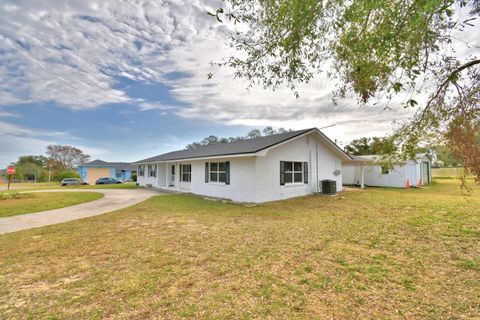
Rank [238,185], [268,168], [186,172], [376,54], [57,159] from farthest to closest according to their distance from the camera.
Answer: [57,159]
[186,172]
[238,185]
[268,168]
[376,54]

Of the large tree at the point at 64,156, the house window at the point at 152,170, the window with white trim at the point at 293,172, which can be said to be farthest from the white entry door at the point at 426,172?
the large tree at the point at 64,156

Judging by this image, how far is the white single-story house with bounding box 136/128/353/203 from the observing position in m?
12.3

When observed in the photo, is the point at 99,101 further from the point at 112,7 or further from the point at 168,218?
the point at 168,218

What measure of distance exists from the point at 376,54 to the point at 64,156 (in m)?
62.6

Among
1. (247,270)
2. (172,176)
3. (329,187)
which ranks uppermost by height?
(172,176)

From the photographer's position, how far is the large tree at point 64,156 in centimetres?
5062

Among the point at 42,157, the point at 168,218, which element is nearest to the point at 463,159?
the point at 168,218

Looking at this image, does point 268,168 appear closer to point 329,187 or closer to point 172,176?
point 329,187

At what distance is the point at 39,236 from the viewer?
6621 millimetres

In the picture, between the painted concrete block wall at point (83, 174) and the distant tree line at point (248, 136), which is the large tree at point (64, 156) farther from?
the distant tree line at point (248, 136)

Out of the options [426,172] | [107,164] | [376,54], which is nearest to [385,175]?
[426,172]

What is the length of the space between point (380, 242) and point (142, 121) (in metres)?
20.9

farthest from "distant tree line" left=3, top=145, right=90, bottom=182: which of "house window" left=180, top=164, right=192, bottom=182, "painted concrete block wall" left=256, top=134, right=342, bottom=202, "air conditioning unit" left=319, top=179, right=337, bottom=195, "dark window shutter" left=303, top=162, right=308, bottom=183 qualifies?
"air conditioning unit" left=319, top=179, right=337, bottom=195

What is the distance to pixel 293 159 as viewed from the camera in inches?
555
